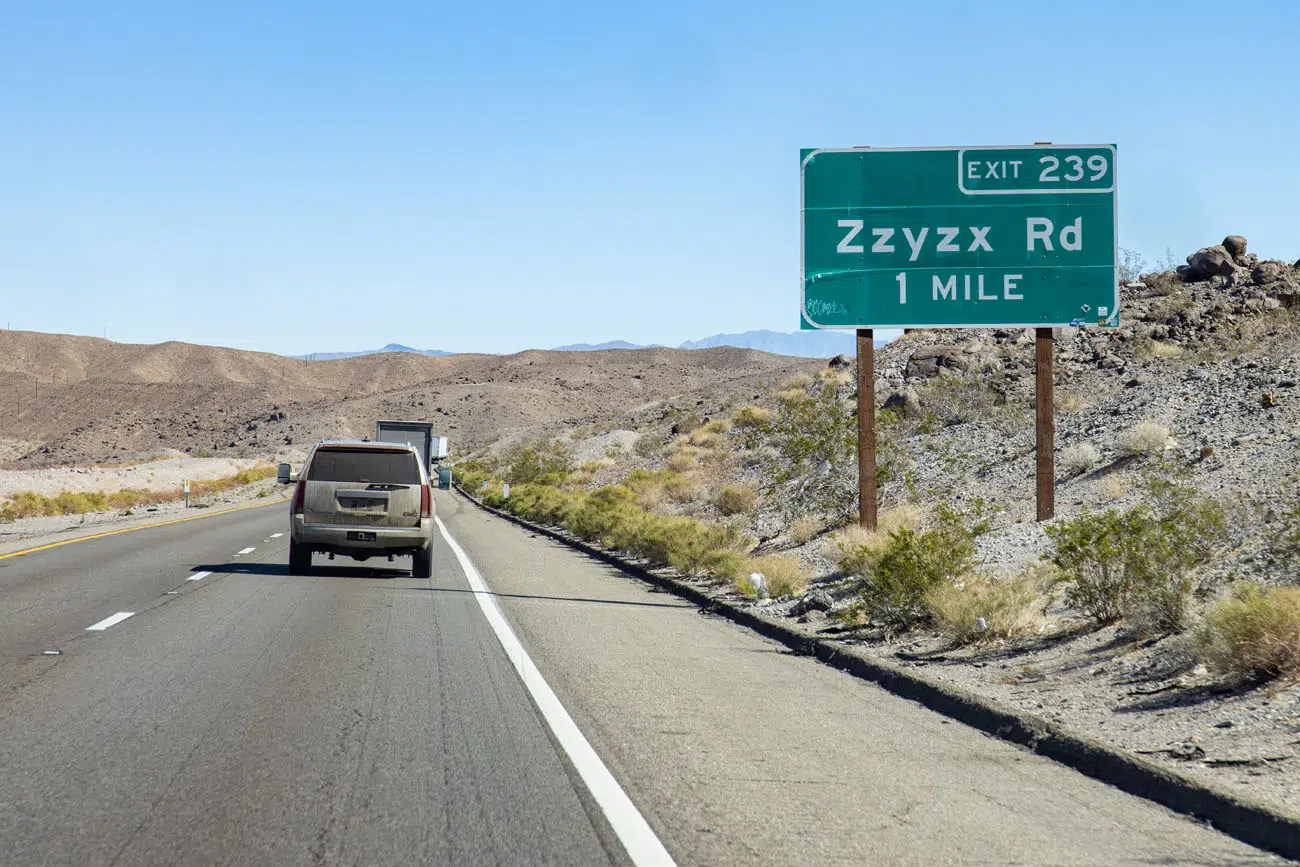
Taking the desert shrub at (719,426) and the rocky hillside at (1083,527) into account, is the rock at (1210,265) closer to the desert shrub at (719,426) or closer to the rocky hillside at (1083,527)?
the rocky hillside at (1083,527)

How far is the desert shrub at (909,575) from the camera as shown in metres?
12.4

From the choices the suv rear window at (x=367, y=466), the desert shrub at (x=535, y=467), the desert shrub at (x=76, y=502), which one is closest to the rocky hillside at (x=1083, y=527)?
the suv rear window at (x=367, y=466)

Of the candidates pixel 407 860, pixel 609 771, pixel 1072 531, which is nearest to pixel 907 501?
pixel 1072 531

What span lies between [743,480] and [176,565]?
2166 cm

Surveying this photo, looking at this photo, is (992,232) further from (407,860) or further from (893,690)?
(407,860)

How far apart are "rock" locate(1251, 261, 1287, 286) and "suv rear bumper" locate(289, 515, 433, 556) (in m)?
29.1

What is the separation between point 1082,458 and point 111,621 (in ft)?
54.8

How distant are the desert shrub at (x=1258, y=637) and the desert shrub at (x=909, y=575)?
154 inches

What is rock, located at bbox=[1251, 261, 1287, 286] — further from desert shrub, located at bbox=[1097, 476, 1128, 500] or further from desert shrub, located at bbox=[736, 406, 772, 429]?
desert shrub, located at bbox=[1097, 476, 1128, 500]

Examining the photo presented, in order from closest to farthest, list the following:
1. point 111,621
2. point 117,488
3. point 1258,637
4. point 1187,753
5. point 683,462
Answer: point 1187,753, point 1258,637, point 111,621, point 683,462, point 117,488

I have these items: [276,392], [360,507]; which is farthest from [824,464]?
[276,392]

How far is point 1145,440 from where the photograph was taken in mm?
21703

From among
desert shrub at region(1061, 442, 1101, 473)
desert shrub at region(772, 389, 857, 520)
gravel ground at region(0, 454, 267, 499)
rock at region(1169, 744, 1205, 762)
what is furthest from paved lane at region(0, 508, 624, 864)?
gravel ground at region(0, 454, 267, 499)

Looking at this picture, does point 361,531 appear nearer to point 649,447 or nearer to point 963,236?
point 963,236
